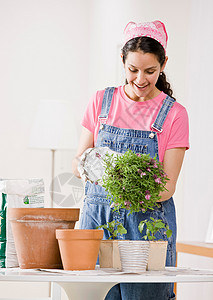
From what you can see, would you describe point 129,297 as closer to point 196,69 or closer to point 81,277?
point 81,277

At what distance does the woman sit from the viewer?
1.60 m

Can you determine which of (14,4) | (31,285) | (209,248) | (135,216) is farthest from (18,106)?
(135,216)

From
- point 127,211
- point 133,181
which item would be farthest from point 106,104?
point 133,181

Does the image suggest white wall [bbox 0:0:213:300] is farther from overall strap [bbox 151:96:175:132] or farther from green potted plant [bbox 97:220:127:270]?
green potted plant [bbox 97:220:127:270]

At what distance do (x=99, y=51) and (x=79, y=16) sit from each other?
341 mm

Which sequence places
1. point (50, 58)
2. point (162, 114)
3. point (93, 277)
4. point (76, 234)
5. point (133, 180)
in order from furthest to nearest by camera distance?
1. point (50, 58)
2. point (162, 114)
3. point (133, 180)
4. point (76, 234)
5. point (93, 277)

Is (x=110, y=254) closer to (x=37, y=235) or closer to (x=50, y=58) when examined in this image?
(x=37, y=235)

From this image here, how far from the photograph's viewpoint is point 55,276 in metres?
1.11

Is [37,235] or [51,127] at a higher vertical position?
[51,127]

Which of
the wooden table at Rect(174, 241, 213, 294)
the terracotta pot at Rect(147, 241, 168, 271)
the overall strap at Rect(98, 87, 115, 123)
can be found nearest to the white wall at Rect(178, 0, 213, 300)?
the wooden table at Rect(174, 241, 213, 294)

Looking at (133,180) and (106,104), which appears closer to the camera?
(133,180)

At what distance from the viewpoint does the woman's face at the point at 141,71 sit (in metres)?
1.64

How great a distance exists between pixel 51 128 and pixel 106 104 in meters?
1.98

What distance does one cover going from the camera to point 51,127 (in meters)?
3.69
